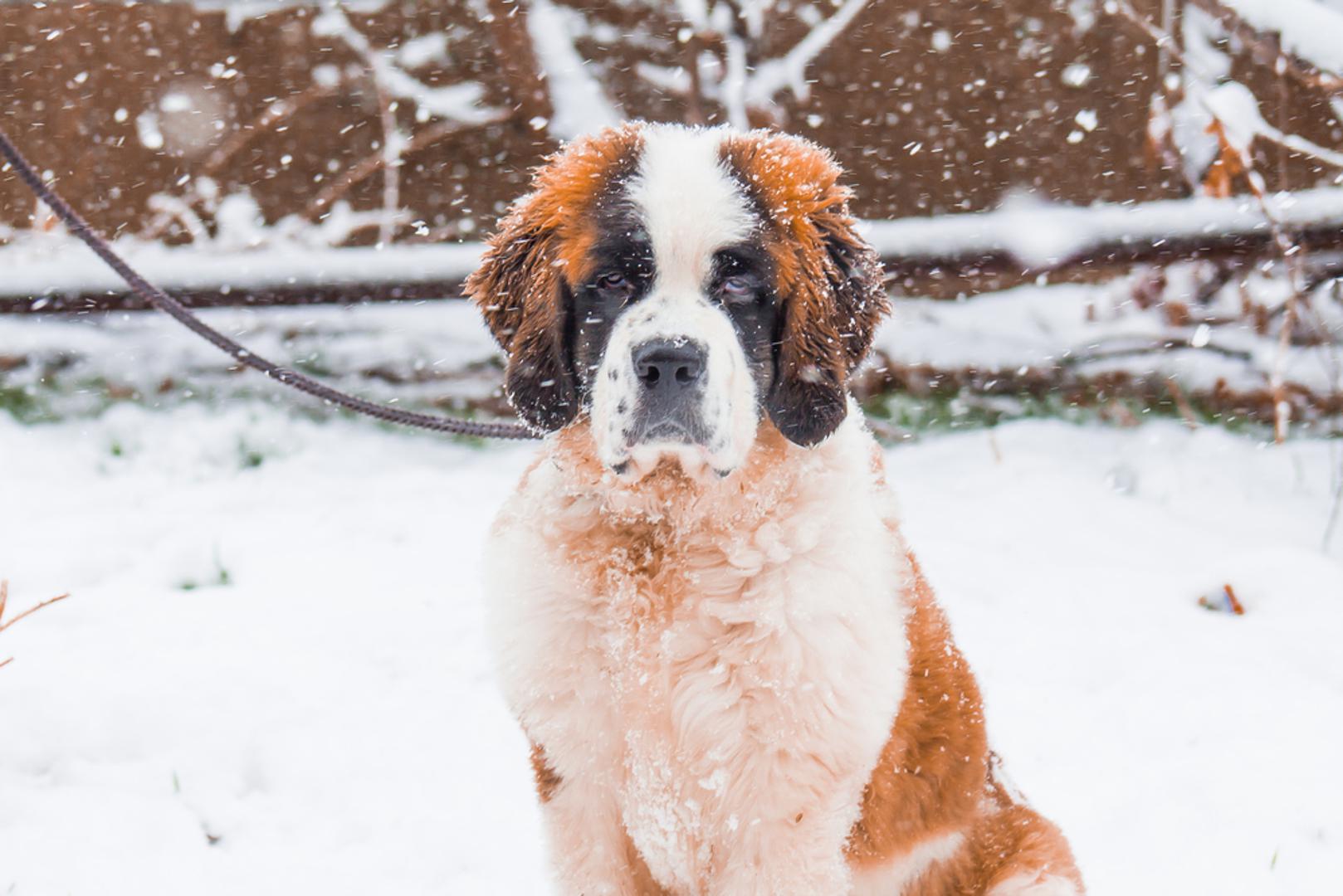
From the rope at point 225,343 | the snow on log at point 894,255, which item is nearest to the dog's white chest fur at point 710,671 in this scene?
the rope at point 225,343

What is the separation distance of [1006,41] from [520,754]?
3789 mm

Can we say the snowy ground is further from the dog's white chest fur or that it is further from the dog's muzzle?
the dog's muzzle

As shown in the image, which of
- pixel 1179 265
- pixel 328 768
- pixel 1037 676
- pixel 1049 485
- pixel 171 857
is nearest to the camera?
pixel 171 857

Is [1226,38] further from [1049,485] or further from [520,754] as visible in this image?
[520,754]

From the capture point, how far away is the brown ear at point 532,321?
6.56ft

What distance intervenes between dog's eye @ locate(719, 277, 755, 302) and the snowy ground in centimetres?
144

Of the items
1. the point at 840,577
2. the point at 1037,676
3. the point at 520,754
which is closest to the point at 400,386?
the point at 520,754

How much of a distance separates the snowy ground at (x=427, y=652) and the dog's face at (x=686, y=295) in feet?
4.07

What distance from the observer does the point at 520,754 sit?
9.61 feet

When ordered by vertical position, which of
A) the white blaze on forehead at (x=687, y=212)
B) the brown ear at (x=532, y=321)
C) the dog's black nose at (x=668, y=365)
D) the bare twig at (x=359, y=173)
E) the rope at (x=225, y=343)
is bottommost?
the bare twig at (x=359, y=173)

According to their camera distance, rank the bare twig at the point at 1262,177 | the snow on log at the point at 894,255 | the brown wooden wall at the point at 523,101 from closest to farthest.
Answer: the bare twig at the point at 1262,177
the snow on log at the point at 894,255
the brown wooden wall at the point at 523,101

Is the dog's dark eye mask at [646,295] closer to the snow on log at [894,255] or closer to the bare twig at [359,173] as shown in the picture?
the snow on log at [894,255]

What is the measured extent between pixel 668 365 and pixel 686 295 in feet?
0.57

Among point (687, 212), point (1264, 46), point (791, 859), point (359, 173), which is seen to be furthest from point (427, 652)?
point (1264, 46)
